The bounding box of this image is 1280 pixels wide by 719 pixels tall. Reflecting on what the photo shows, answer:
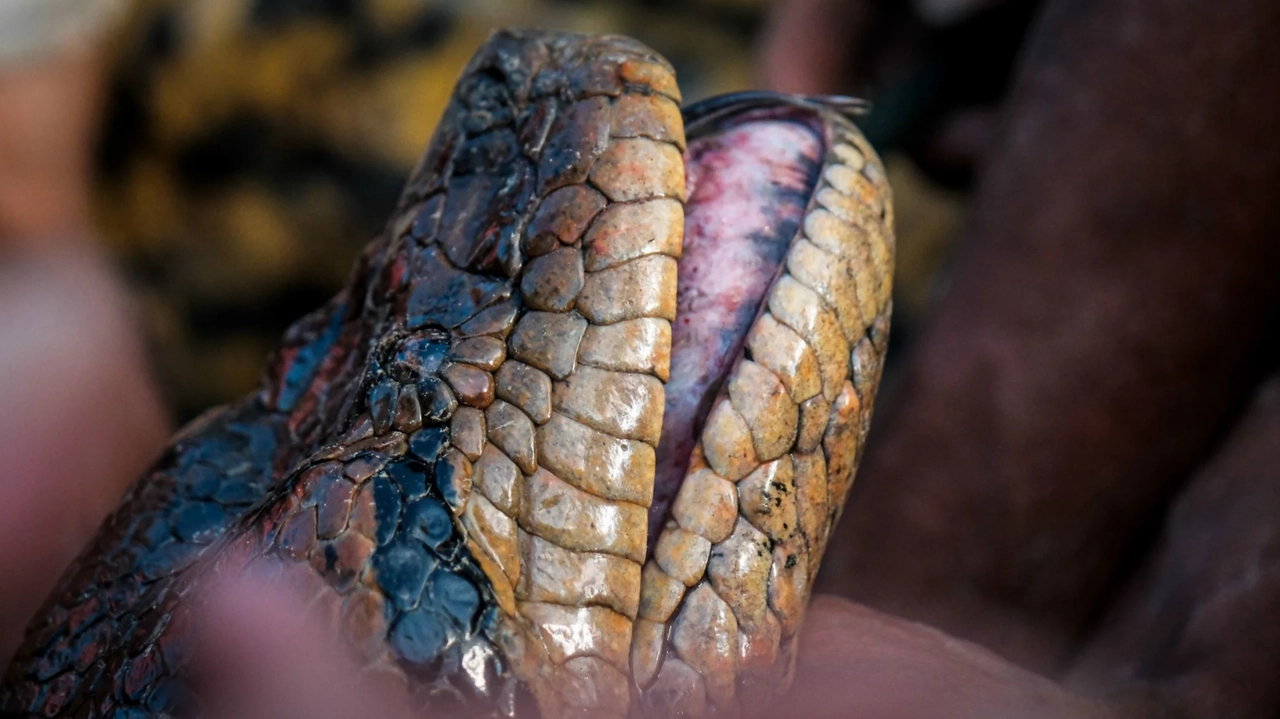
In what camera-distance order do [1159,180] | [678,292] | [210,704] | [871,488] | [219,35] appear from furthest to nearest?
1. [219,35]
2. [871,488]
3. [1159,180]
4. [678,292]
5. [210,704]

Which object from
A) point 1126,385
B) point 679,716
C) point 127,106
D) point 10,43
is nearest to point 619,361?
point 679,716

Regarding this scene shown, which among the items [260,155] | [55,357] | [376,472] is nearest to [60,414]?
[55,357]

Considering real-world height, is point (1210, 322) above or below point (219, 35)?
above

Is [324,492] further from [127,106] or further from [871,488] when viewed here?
[127,106]

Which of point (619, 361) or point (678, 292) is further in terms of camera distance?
point (678, 292)

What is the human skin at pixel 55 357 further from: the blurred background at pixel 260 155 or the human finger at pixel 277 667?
the human finger at pixel 277 667

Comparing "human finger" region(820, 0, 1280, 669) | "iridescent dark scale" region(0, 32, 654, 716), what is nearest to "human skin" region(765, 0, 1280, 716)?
"human finger" region(820, 0, 1280, 669)

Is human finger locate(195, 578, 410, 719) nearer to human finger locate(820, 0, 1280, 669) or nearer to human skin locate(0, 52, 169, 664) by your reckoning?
human skin locate(0, 52, 169, 664)
